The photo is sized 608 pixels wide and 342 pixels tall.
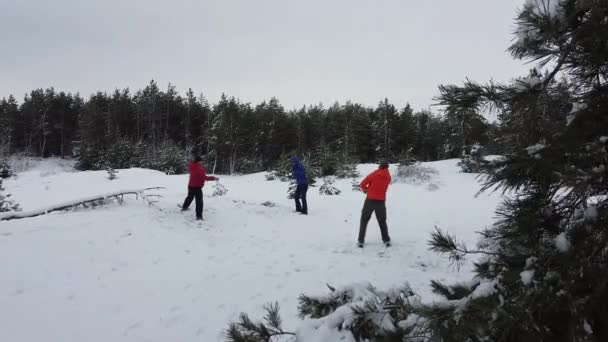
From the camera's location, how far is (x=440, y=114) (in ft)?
6.49

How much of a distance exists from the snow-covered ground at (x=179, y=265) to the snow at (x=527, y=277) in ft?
11.8

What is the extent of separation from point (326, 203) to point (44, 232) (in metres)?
9.76

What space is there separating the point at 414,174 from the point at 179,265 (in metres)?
16.7

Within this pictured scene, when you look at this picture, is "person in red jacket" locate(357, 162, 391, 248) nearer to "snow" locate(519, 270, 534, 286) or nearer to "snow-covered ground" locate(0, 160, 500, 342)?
"snow-covered ground" locate(0, 160, 500, 342)

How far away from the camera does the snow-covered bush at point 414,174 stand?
19.3 meters

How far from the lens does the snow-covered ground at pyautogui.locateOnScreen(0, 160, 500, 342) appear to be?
14.3 feet

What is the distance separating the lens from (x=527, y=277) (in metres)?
1.33

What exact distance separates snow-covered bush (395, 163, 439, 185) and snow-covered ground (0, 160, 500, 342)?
27.5 feet

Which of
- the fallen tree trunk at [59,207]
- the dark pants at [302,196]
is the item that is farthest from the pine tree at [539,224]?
the dark pants at [302,196]

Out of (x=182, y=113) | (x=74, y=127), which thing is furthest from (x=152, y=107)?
(x=74, y=127)

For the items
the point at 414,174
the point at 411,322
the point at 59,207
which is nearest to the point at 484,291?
the point at 411,322

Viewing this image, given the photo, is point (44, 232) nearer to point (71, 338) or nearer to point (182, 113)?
point (71, 338)

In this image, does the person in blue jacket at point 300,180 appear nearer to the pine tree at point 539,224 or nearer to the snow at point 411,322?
the pine tree at point 539,224

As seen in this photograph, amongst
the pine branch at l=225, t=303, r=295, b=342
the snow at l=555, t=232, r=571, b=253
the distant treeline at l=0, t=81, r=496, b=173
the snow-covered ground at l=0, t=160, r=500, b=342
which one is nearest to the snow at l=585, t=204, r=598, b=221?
the snow at l=555, t=232, r=571, b=253
